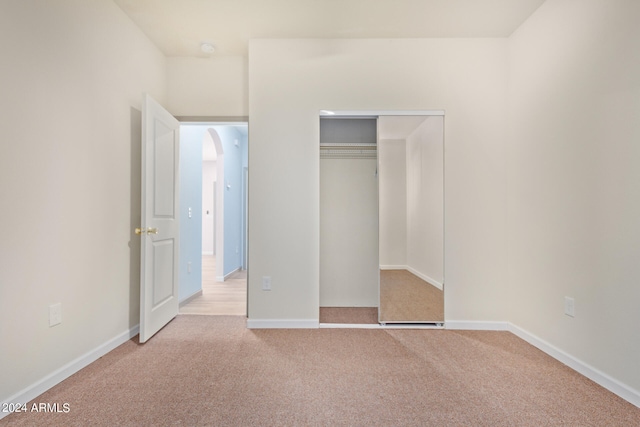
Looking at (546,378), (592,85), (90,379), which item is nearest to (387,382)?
(546,378)

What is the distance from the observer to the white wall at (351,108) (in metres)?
2.86

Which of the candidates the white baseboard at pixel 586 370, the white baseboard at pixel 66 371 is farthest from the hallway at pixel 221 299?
the white baseboard at pixel 586 370

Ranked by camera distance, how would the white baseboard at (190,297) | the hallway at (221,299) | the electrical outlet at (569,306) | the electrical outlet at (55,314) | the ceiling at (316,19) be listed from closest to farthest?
the electrical outlet at (55,314)
the electrical outlet at (569,306)
the ceiling at (316,19)
the hallway at (221,299)
the white baseboard at (190,297)

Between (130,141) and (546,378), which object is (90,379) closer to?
(130,141)

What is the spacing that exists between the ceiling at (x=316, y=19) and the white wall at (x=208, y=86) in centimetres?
24

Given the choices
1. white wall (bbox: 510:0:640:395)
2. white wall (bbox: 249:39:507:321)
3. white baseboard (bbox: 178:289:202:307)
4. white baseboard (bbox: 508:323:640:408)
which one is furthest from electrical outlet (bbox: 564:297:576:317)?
white baseboard (bbox: 178:289:202:307)

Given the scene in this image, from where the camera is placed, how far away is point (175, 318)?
3129mm

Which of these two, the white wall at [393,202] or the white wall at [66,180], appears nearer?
the white wall at [66,180]

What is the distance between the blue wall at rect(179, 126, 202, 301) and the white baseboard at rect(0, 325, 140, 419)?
3.82 ft

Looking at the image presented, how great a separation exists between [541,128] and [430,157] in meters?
0.87

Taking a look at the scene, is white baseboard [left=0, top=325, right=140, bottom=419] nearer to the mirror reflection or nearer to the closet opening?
the closet opening

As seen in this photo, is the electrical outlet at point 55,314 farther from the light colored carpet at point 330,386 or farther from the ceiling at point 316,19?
the ceiling at point 316,19

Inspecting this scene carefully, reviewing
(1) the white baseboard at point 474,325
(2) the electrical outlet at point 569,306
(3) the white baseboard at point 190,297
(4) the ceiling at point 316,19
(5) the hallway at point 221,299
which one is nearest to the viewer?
(2) the electrical outlet at point 569,306

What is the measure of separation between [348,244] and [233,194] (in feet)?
9.73
